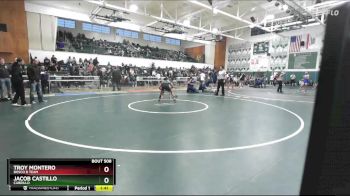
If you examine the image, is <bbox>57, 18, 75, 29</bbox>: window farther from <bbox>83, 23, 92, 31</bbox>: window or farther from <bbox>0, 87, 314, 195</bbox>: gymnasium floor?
<bbox>0, 87, 314, 195</bbox>: gymnasium floor

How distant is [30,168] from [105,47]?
2124 cm

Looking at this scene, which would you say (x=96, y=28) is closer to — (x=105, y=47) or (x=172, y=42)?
(x=105, y=47)

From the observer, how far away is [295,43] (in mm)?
23188

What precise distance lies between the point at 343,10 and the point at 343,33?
129 mm

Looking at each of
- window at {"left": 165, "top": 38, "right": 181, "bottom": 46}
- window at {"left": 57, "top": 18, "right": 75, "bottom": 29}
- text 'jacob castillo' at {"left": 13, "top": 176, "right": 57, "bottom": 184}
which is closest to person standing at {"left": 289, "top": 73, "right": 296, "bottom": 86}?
window at {"left": 165, "top": 38, "right": 181, "bottom": 46}

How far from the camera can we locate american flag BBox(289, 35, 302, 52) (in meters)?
22.9

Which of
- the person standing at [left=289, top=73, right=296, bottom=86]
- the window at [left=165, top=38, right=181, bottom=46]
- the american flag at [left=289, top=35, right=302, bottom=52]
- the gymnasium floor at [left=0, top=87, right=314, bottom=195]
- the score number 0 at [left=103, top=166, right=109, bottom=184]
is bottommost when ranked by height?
the gymnasium floor at [left=0, top=87, right=314, bottom=195]

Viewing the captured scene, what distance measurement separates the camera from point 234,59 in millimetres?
29469

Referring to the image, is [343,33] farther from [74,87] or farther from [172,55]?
[172,55]

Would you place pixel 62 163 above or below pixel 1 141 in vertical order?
above

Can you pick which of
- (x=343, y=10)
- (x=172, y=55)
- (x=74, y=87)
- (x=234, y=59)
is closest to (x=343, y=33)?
(x=343, y=10)
